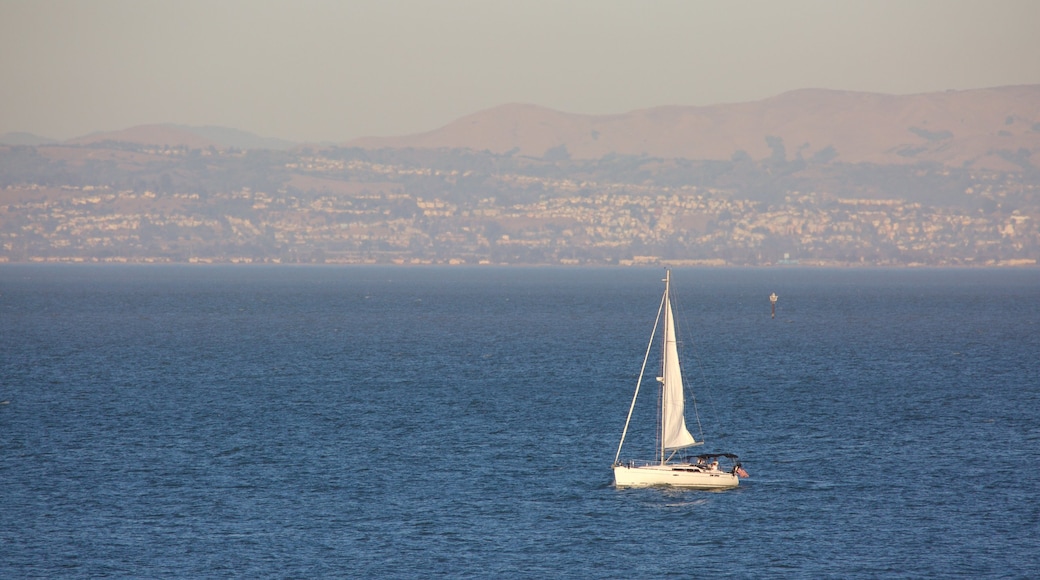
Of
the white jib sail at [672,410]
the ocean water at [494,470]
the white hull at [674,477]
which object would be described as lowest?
the ocean water at [494,470]

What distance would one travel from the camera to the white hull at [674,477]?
6856cm

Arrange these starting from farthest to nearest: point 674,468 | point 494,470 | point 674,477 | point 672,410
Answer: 1. point 494,470
2. point 672,410
3. point 674,468
4. point 674,477

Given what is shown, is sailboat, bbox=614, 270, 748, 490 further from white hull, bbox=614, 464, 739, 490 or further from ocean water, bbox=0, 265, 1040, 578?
ocean water, bbox=0, 265, 1040, 578

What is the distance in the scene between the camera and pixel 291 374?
420ft

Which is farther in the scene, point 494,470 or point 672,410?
point 494,470

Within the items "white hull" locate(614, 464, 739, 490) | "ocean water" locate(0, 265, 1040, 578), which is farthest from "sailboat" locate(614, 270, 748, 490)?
"ocean water" locate(0, 265, 1040, 578)

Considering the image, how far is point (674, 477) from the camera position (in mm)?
68438

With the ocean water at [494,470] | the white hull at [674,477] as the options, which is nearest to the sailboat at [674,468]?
the white hull at [674,477]

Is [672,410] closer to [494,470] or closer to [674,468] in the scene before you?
[674,468]

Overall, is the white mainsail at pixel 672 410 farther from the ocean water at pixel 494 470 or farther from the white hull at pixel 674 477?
the ocean water at pixel 494 470

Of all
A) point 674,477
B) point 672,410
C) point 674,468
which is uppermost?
point 672,410

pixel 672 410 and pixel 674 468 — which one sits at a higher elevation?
pixel 672 410

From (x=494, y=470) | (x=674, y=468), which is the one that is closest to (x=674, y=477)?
(x=674, y=468)

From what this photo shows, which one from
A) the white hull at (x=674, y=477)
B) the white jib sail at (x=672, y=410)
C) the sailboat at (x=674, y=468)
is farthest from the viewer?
the white hull at (x=674, y=477)
